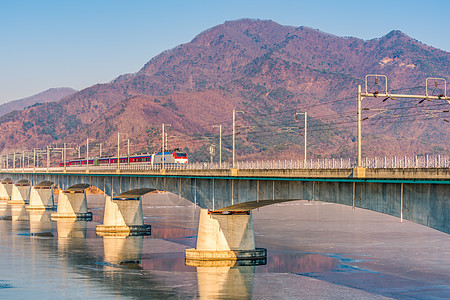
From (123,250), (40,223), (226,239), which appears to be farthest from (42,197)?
(226,239)

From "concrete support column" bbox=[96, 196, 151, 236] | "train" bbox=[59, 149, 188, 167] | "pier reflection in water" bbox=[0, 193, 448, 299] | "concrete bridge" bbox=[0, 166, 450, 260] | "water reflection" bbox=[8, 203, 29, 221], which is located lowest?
"pier reflection in water" bbox=[0, 193, 448, 299]

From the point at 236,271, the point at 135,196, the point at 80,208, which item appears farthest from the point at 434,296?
the point at 80,208

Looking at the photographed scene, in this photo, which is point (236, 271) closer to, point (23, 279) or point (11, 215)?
point (23, 279)

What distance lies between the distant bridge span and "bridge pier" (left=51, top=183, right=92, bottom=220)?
3372 cm

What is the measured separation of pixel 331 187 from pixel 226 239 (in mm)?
16911

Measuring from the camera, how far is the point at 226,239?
59312mm

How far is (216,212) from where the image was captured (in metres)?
60.9

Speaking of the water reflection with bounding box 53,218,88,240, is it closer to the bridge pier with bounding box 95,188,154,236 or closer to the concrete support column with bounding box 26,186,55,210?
the bridge pier with bounding box 95,188,154,236

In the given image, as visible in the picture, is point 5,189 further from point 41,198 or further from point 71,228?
point 71,228

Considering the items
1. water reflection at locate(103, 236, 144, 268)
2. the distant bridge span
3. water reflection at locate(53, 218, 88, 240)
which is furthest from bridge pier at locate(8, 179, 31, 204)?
the distant bridge span

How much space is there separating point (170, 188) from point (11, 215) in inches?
2368

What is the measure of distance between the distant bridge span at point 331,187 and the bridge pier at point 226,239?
170 cm

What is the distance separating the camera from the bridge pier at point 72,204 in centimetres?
11244

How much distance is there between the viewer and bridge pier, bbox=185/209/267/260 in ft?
193
